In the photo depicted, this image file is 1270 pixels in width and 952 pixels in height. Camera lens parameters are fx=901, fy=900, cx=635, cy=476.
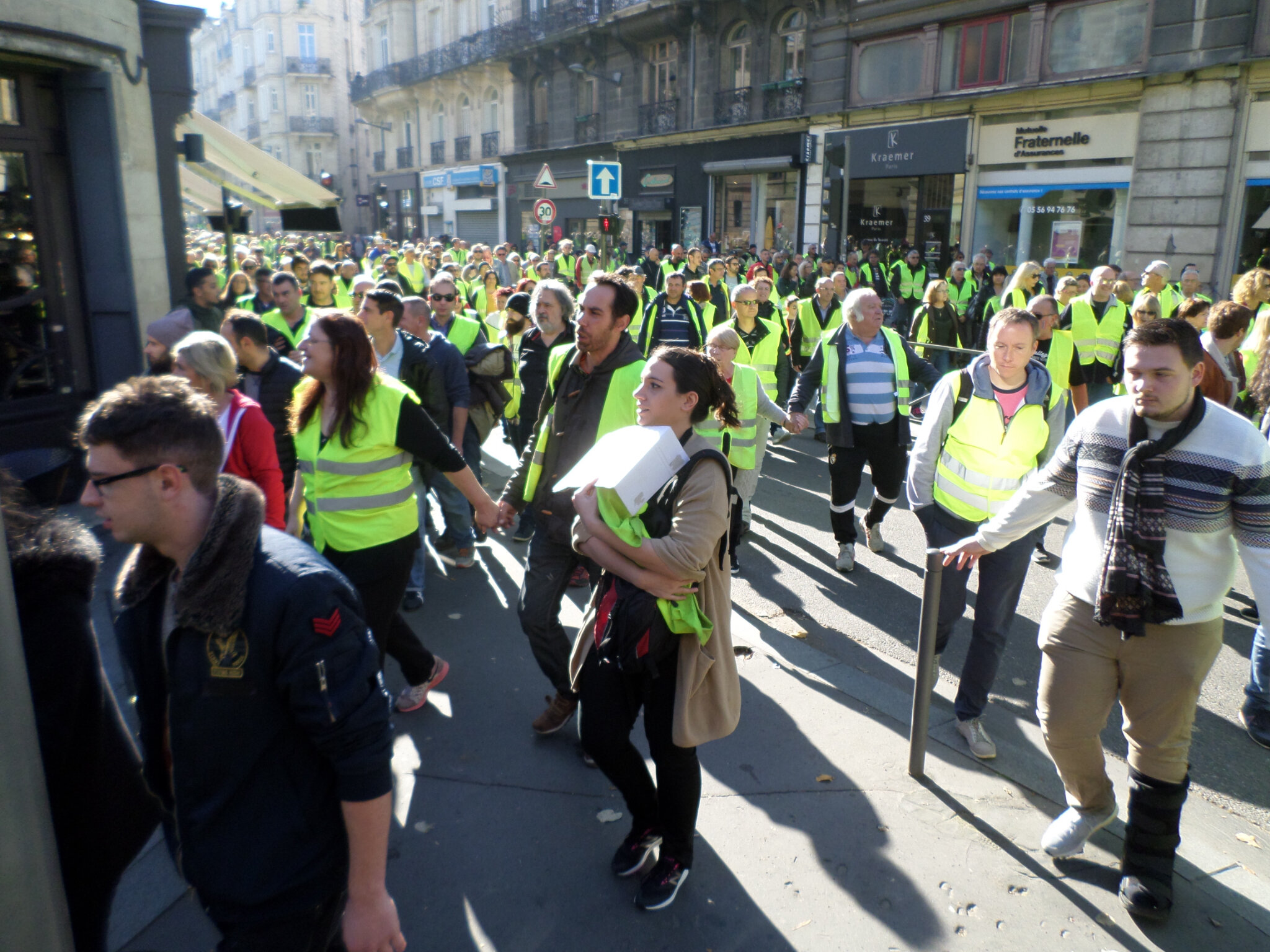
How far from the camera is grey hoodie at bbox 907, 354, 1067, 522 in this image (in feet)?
13.5

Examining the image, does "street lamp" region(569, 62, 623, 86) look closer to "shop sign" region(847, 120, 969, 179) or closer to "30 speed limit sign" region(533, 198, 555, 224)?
"shop sign" region(847, 120, 969, 179)

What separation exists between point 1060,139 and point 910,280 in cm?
431

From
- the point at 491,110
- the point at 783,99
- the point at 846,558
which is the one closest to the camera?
the point at 846,558

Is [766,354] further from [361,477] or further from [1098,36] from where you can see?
[1098,36]

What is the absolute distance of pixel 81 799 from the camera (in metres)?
1.93

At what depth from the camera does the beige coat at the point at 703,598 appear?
101 inches

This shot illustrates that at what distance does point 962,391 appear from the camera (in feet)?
13.8

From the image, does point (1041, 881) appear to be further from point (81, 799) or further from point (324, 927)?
point (81, 799)

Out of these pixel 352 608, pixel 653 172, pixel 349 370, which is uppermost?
pixel 653 172

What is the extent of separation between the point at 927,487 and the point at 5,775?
3890 millimetres

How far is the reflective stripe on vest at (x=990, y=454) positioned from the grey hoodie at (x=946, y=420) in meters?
0.05

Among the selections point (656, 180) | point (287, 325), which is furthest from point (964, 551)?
point (656, 180)

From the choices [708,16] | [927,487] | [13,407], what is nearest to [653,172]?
[708,16]

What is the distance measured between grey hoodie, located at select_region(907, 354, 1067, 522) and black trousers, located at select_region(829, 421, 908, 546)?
67.8 inches
